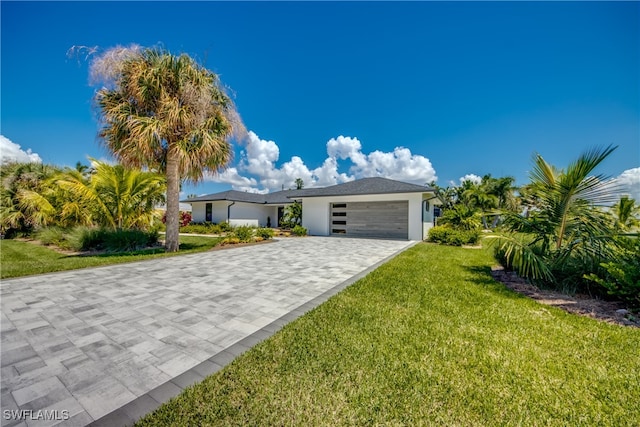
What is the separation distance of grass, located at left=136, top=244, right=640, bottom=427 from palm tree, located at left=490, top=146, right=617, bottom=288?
167 cm

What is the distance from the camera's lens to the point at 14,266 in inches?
243

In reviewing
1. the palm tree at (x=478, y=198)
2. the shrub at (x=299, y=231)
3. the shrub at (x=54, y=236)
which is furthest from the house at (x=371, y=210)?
the palm tree at (x=478, y=198)

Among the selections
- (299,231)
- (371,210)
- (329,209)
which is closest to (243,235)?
(299,231)

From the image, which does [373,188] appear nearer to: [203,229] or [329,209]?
[329,209]

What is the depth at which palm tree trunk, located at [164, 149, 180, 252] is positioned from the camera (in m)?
8.76

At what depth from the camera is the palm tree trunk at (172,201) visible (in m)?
8.76

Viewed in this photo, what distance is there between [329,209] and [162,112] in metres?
11.0

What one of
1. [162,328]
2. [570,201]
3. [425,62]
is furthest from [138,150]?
[425,62]

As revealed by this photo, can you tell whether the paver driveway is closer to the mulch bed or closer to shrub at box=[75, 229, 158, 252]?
the mulch bed

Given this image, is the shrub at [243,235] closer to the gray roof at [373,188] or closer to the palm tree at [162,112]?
the palm tree at [162,112]

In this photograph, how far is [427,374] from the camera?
213 cm

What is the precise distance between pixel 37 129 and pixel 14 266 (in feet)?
30.0

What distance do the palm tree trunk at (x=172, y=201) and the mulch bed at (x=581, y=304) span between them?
1036 cm

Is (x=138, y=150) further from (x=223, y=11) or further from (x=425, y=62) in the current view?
(x=425, y=62)
